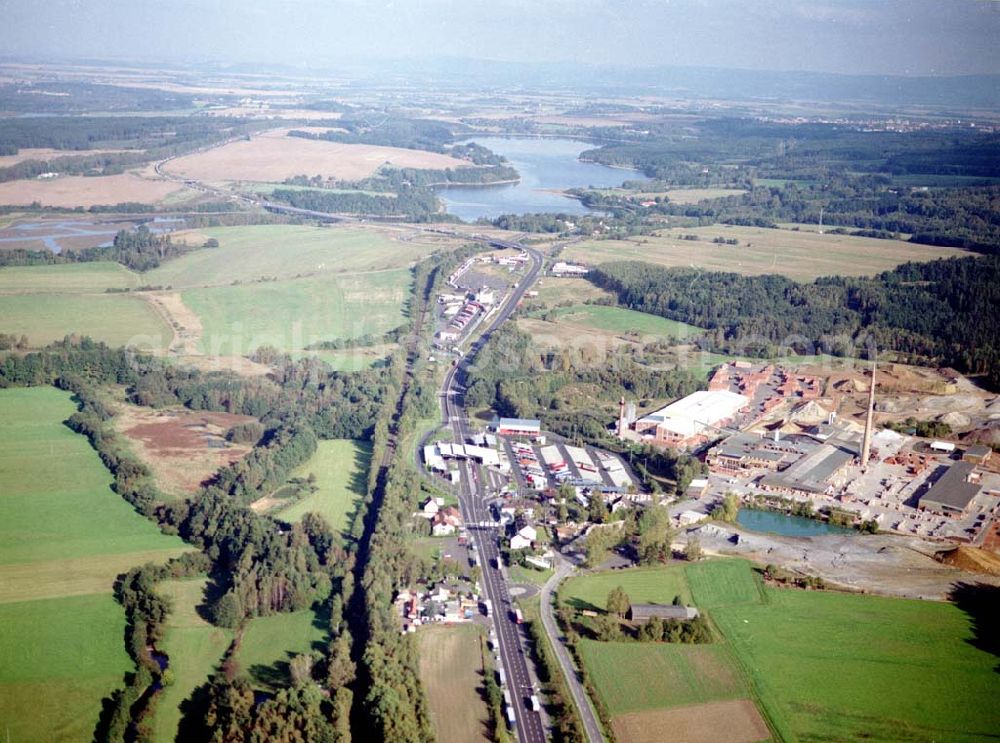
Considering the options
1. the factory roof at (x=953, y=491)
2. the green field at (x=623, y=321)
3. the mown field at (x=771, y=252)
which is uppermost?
the mown field at (x=771, y=252)

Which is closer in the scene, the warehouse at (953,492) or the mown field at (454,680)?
the mown field at (454,680)

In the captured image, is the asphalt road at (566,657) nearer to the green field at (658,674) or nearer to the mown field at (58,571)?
the green field at (658,674)

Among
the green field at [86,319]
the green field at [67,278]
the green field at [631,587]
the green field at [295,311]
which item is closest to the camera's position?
the green field at [631,587]

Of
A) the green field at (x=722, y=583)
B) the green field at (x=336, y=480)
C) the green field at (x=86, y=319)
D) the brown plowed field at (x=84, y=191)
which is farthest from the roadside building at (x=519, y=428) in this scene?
the brown plowed field at (x=84, y=191)

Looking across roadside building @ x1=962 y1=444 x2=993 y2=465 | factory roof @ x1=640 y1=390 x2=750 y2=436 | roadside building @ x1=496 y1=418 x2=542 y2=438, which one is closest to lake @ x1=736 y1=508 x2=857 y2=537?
factory roof @ x1=640 y1=390 x2=750 y2=436

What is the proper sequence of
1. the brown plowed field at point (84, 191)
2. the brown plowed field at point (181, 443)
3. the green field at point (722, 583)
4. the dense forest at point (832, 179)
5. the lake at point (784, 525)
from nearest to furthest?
the green field at point (722, 583) < the lake at point (784, 525) < the brown plowed field at point (181, 443) < the brown plowed field at point (84, 191) < the dense forest at point (832, 179)

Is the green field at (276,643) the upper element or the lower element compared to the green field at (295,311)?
lower

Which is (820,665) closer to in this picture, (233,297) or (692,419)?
(692,419)
